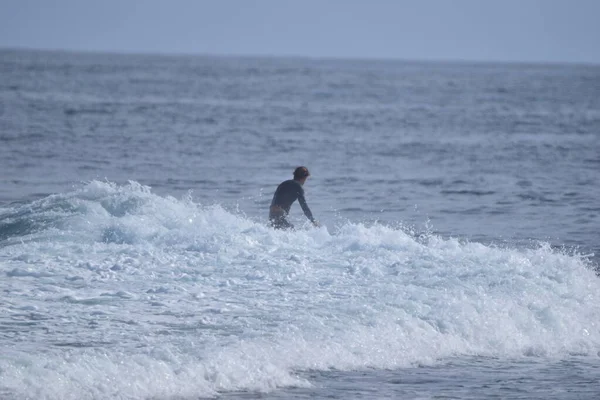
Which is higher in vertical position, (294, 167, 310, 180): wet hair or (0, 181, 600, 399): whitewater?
(294, 167, 310, 180): wet hair

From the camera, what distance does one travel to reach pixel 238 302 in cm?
1227

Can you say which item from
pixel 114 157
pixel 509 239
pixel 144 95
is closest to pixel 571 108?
pixel 144 95

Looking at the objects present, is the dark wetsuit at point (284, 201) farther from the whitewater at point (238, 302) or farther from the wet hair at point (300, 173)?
the whitewater at point (238, 302)

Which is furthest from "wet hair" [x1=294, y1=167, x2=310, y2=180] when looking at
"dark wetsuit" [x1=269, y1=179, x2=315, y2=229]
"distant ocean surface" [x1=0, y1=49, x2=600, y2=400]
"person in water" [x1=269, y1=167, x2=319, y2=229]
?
"distant ocean surface" [x1=0, y1=49, x2=600, y2=400]

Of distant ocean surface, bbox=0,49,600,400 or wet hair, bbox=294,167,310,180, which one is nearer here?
distant ocean surface, bbox=0,49,600,400

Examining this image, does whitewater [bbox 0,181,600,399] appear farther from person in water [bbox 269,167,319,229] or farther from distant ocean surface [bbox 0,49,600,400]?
person in water [bbox 269,167,319,229]

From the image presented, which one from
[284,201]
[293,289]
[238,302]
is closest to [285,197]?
[284,201]

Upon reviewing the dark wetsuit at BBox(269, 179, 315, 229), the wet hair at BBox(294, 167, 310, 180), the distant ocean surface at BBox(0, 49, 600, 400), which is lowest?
the distant ocean surface at BBox(0, 49, 600, 400)

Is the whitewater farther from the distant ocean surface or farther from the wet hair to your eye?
the wet hair

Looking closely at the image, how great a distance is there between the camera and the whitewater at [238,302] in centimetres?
994

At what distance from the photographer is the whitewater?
9938mm

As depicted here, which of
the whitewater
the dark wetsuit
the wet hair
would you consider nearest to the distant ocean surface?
the whitewater

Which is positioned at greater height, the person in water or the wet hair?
the wet hair

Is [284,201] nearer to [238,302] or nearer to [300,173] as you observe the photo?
[300,173]
